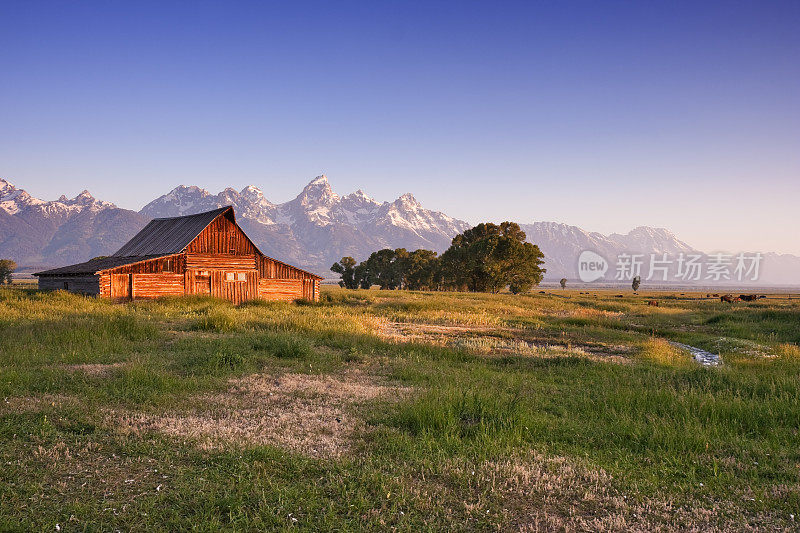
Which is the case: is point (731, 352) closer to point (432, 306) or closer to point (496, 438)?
point (496, 438)

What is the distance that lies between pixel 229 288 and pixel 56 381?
1218 inches

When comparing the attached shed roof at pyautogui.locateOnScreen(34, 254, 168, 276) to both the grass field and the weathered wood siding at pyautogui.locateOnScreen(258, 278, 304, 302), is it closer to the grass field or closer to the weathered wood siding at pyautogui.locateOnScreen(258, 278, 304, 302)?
the weathered wood siding at pyautogui.locateOnScreen(258, 278, 304, 302)

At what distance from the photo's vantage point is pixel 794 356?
666 inches

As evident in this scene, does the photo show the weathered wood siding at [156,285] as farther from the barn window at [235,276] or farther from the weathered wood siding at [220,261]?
the barn window at [235,276]

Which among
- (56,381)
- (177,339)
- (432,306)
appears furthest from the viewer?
(432,306)

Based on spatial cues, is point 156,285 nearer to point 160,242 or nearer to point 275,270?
Answer: point 160,242

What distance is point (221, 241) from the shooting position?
1561 inches

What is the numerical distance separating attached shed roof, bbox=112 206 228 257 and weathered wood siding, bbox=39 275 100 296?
472 cm

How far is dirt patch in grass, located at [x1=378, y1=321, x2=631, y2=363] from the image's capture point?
17.3 meters

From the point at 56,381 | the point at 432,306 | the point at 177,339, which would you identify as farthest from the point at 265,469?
the point at 432,306

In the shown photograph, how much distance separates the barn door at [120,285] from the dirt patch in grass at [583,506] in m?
35.4

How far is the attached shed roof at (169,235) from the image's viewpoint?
127 ft

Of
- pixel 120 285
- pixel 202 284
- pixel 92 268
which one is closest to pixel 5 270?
pixel 92 268

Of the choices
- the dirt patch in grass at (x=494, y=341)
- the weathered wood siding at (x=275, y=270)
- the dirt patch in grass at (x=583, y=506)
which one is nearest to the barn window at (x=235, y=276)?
the weathered wood siding at (x=275, y=270)
